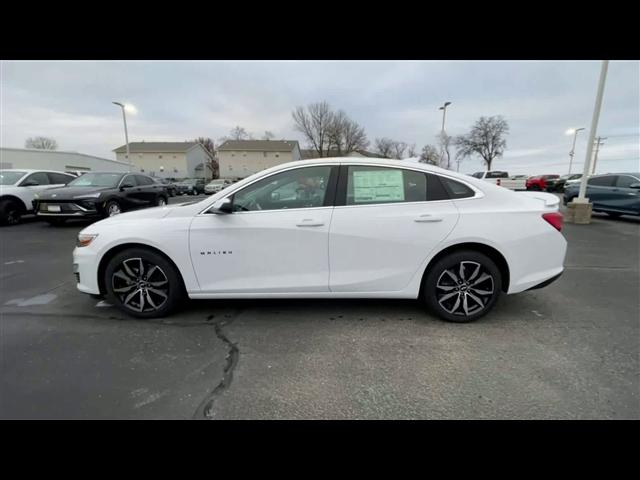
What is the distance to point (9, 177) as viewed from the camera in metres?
9.24

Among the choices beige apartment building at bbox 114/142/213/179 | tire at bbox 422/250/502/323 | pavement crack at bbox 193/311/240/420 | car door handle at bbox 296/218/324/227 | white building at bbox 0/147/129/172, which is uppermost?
beige apartment building at bbox 114/142/213/179

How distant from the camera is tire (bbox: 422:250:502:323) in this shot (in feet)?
9.43

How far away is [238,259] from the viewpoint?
9.43 ft

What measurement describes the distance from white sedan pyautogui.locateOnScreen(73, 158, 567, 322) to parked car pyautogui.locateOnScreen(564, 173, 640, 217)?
10.3 metres

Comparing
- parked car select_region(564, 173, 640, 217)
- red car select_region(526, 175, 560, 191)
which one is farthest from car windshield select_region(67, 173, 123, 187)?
red car select_region(526, 175, 560, 191)

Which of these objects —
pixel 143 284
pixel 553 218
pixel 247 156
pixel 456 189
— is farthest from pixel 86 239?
pixel 247 156

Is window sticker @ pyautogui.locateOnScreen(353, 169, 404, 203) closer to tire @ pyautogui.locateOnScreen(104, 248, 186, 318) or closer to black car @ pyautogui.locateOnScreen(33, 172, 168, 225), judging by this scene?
tire @ pyautogui.locateOnScreen(104, 248, 186, 318)

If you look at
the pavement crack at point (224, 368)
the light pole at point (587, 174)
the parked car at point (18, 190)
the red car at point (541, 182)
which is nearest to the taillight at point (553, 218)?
the pavement crack at point (224, 368)

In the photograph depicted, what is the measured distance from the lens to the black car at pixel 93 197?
7.93 meters

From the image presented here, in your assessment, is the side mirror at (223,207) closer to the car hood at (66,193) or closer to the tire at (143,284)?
the tire at (143,284)

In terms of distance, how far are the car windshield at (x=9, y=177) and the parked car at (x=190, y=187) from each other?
57.3 ft

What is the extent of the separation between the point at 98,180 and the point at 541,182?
31.4 metres
